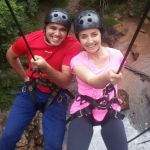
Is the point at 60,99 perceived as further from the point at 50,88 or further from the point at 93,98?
the point at 93,98

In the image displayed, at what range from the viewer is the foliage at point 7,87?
16.3ft

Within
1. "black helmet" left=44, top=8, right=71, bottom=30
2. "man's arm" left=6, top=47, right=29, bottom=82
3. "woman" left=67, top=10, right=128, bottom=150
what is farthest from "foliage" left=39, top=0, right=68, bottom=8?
"woman" left=67, top=10, right=128, bottom=150

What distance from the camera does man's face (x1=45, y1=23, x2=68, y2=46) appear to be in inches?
122

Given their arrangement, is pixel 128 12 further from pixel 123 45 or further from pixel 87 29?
pixel 87 29

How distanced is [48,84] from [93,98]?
737mm

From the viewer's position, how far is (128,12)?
8.87 m

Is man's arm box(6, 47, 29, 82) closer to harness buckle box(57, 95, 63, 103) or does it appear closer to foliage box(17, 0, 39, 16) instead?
harness buckle box(57, 95, 63, 103)

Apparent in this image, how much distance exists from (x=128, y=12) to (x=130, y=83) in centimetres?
342

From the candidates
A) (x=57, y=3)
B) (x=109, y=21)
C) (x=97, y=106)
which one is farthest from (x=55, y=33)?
(x=109, y=21)

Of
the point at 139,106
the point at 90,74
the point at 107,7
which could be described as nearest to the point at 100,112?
the point at 90,74

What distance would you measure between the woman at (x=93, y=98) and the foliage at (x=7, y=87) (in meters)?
2.41

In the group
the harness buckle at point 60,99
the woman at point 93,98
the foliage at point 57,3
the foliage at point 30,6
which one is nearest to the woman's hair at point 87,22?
the woman at point 93,98

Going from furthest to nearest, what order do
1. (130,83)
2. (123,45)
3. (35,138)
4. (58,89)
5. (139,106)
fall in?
(123,45)
(130,83)
(139,106)
(35,138)
(58,89)

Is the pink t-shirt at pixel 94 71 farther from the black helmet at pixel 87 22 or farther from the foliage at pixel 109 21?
the foliage at pixel 109 21
